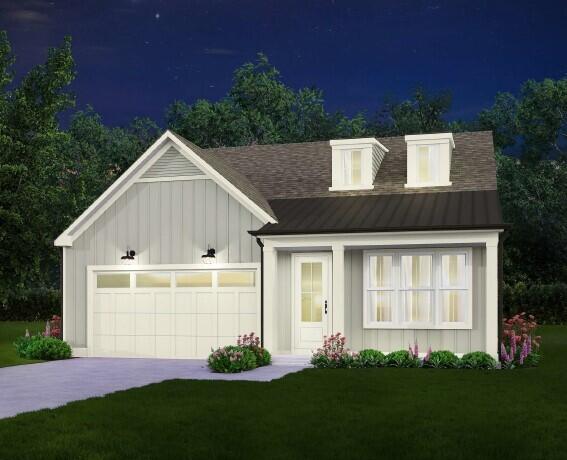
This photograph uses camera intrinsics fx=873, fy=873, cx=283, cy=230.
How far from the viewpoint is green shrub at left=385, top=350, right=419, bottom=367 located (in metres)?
18.5

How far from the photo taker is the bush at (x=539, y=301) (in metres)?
33.9

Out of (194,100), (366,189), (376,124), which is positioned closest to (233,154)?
(366,189)

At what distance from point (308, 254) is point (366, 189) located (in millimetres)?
2957

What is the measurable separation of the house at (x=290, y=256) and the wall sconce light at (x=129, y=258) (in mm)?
58

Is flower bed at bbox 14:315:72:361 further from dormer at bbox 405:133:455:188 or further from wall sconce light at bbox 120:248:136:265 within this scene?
dormer at bbox 405:133:455:188

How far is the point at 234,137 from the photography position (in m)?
44.7

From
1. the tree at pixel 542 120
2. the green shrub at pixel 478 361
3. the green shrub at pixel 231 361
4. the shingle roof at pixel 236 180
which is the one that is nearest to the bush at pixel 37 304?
the shingle roof at pixel 236 180

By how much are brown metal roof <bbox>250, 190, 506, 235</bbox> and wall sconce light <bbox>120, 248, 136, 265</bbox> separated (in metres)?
3.52

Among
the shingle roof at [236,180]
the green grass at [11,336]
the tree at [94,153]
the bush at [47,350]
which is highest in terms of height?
the tree at [94,153]

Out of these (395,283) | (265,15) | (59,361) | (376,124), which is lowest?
(59,361)

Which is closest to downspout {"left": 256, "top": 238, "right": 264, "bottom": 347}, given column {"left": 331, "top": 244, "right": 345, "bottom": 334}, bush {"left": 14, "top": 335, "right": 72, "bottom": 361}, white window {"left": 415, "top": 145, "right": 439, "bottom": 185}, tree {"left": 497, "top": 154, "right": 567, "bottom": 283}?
column {"left": 331, "top": 244, "right": 345, "bottom": 334}

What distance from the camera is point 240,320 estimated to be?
68.2 feet

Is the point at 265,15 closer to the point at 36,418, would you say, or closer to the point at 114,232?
the point at 114,232

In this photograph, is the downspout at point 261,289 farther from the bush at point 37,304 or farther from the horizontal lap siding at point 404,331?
the bush at point 37,304
